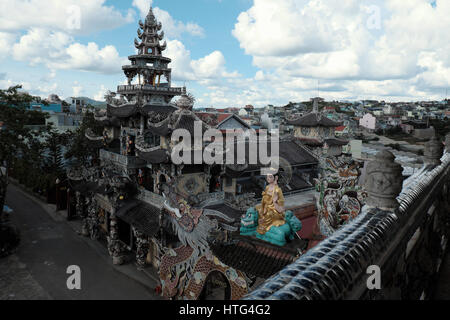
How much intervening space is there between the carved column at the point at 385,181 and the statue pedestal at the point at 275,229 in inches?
235

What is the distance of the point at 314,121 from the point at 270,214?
2354cm

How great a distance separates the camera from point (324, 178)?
12.2 meters

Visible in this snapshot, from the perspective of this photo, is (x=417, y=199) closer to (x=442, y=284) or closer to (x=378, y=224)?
(x=378, y=224)

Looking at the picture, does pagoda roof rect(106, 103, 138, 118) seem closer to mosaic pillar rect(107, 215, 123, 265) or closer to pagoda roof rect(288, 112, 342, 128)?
mosaic pillar rect(107, 215, 123, 265)

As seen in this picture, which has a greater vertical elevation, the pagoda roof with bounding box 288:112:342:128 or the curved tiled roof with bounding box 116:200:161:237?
the pagoda roof with bounding box 288:112:342:128

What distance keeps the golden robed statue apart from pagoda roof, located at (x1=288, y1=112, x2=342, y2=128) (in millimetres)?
22900

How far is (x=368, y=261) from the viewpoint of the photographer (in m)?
2.99

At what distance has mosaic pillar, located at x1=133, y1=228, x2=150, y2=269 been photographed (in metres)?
16.3

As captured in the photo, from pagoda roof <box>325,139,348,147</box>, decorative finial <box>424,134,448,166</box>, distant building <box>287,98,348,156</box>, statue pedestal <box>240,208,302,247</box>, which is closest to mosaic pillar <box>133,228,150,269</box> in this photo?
statue pedestal <box>240,208,302,247</box>

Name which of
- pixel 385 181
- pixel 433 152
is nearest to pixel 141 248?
A: pixel 433 152

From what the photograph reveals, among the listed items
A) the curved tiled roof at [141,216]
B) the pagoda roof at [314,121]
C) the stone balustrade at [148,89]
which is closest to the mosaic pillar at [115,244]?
the curved tiled roof at [141,216]

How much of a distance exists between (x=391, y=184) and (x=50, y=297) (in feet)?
50.9

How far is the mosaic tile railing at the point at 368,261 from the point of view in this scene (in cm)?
250

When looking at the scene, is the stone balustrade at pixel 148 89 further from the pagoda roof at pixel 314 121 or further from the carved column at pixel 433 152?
the carved column at pixel 433 152
